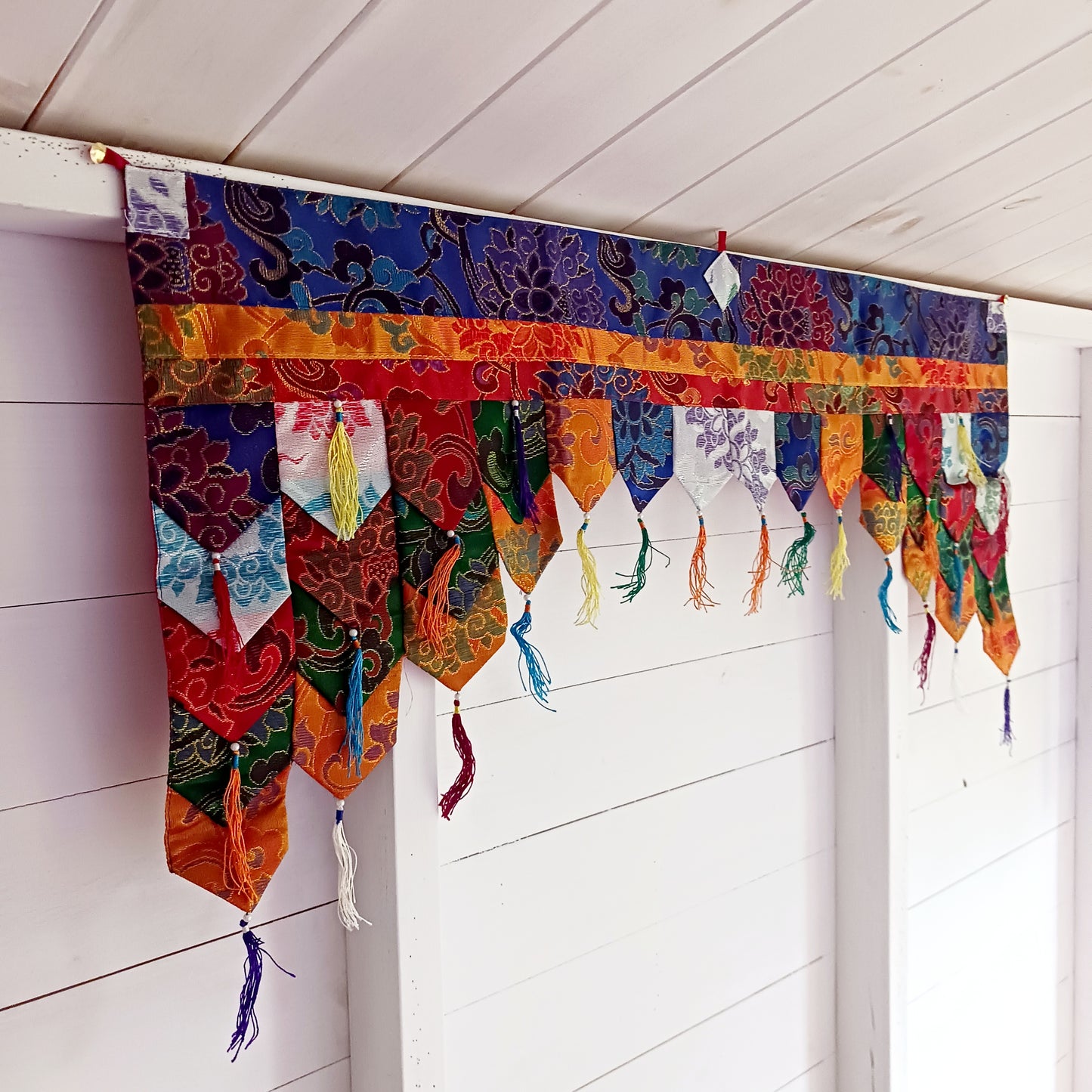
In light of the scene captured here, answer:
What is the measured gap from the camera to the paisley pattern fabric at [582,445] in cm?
99

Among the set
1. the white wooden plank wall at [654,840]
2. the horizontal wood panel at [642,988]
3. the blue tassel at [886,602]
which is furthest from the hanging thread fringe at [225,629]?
the blue tassel at [886,602]

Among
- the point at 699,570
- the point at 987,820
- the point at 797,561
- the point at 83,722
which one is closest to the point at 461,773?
the point at 83,722

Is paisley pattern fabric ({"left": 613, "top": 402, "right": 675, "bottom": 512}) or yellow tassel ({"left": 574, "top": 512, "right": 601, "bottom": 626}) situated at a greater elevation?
paisley pattern fabric ({"left": 613, "top": 402, "right": 675, "bottom": 512})

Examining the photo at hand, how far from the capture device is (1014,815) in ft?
6.23

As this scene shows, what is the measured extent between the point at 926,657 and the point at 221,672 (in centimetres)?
121

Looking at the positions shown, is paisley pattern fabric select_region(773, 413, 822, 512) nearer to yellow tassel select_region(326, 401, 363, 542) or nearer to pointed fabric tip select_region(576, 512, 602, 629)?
pointed fabric tip select_region(576, 512, 602, 629)

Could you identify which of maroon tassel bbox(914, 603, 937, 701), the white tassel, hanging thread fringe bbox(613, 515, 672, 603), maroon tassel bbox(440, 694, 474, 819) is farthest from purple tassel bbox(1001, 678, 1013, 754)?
the white tassel

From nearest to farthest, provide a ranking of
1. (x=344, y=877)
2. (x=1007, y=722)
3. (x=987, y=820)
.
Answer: (x=344, y=877)
(x=1007, y=722)
(x=987, y=820)

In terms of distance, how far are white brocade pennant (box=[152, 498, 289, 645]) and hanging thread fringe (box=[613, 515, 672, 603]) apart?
1.44 feet

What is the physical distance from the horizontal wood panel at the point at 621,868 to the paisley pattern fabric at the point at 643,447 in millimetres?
466

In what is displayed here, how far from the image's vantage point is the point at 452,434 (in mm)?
918

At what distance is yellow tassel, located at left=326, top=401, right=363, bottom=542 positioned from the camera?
0.84m

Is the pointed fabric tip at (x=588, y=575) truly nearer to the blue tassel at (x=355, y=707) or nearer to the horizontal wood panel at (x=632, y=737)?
the horizontal wood panel at (x=632, y=737)

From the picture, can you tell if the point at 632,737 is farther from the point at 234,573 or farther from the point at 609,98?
the point at 609,98
